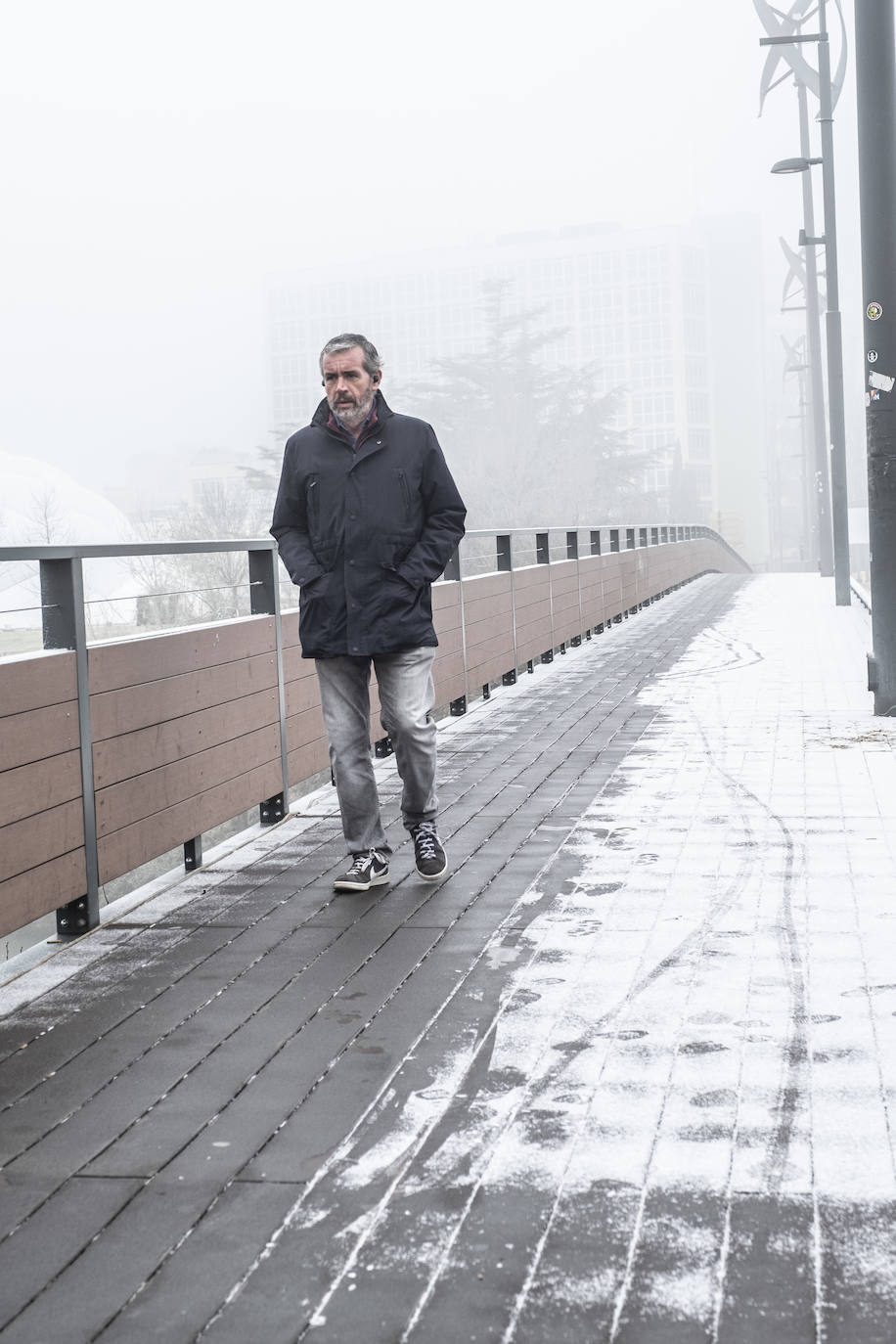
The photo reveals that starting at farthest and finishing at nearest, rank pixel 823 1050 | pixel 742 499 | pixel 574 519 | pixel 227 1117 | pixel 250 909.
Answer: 1. pixel 742 499
2. pixel 574 519
3. pixel 250 909
4. pixel 823 1050
5. pixel 227 1117

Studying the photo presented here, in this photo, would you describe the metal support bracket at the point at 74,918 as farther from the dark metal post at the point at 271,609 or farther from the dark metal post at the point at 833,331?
the dark metal post at the point at 833,331

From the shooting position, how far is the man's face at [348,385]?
18.2 feet

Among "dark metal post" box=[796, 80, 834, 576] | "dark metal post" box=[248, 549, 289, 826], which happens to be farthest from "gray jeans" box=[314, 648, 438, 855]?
"dark metal post" box=[796, 80, 834, 576]

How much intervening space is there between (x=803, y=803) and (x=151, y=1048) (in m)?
3.91

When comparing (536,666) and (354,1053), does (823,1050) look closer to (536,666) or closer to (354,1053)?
(354,1053)

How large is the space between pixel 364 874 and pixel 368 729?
53 cm

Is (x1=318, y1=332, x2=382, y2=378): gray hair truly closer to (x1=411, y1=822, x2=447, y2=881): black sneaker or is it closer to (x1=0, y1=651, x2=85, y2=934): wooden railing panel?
(x1=0, y1=651, x2=85, y2=934): wooden railing panel

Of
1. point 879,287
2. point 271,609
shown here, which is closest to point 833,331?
point 879,287

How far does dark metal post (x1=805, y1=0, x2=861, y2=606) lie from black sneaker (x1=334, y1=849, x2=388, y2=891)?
1616cm

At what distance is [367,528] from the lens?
5.58 m

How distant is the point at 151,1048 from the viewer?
411 centimetres

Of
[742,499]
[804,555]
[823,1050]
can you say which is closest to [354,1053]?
[823,1050]

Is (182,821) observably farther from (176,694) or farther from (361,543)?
(361,543)

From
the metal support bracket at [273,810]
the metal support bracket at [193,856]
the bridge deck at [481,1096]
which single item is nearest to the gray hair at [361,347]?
the bridge deck at [481,1096]
